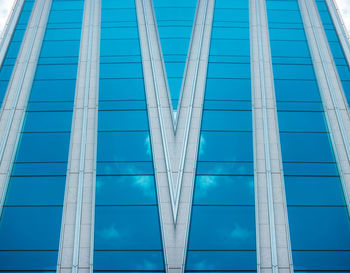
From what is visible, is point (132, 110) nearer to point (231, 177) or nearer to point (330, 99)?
point (231, 177)

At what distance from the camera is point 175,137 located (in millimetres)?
25953

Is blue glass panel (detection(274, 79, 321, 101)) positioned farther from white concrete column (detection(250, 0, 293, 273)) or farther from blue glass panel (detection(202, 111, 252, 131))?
blue glass panel (detection(202, 111, 252, 131))

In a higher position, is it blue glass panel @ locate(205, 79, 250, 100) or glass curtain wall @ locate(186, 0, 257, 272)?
blue glass panel @ locate(205, 79, 250, 100)

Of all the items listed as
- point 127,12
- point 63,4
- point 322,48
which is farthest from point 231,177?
point 63,4

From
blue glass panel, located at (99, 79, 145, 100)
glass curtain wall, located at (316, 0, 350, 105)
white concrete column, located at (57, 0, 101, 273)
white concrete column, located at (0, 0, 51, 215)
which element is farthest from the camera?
glass curtain wall, located at (316, 0, 350, 105)

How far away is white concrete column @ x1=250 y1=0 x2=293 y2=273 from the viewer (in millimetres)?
22031

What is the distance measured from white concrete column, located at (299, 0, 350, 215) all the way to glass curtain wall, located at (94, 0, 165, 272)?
11136 mm

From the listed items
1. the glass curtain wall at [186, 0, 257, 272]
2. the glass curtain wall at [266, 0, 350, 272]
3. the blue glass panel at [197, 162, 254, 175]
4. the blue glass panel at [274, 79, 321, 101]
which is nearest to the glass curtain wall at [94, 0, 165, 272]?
the glass curtain wall at [186, 0, 257, 272]

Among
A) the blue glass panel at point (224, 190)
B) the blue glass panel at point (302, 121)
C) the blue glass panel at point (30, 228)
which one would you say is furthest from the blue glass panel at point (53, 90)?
the blue glass panel at point (302, 121)

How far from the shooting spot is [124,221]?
23.1 metres

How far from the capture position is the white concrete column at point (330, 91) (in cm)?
2528

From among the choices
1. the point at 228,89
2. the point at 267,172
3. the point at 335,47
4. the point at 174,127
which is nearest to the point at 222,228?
→ the point at 267,172

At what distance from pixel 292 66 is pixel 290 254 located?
13556 mm

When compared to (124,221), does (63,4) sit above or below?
above
